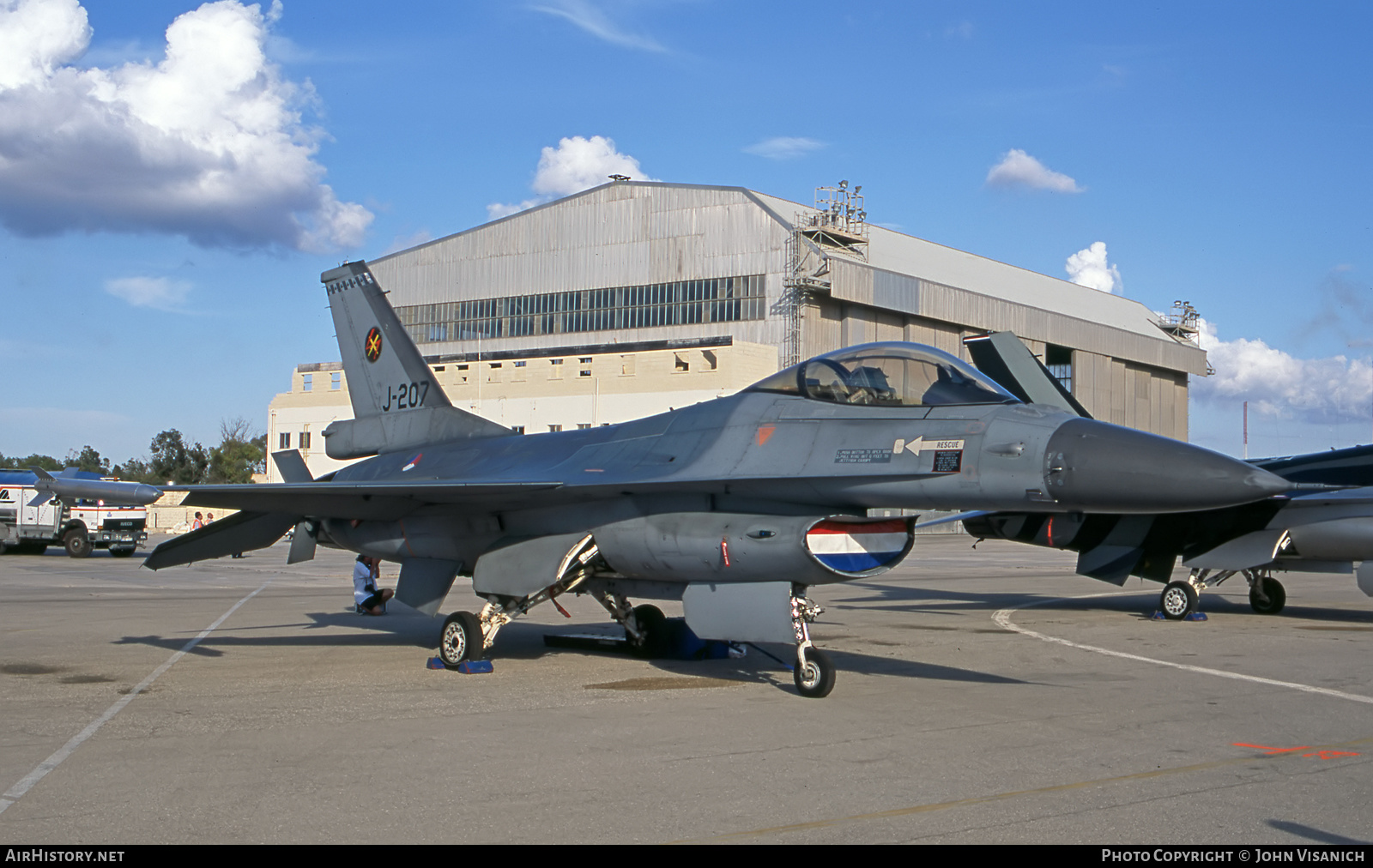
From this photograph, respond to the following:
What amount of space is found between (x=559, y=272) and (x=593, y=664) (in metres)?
47.3

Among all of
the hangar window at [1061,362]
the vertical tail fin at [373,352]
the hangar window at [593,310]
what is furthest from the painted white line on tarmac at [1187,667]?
the hangar window at [1061,362]

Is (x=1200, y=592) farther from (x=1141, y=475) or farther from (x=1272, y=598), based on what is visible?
(x=1141, y=475)

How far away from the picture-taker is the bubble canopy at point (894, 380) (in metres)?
8.98

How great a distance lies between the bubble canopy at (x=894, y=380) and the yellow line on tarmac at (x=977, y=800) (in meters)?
3.16

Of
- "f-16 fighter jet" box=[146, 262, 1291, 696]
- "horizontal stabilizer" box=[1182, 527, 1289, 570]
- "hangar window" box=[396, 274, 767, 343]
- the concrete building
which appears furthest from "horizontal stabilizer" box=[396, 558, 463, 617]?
"hangar window" box=[396, 274, 767, 343]

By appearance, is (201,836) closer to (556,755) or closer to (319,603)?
(556,755)

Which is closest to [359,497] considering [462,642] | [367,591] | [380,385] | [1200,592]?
[462,642]

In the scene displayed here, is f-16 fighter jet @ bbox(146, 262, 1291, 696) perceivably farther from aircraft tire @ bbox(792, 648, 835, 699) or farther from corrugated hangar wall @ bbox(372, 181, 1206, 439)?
corrugated hangar wall @ bbox(372, 181, 1206, 439)

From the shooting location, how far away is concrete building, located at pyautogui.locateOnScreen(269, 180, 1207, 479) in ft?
166

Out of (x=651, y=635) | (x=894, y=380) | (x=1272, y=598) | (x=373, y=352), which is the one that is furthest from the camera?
(x=1272, y=598)

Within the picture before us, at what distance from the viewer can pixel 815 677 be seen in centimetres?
902

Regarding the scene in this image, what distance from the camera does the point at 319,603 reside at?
18938 mm

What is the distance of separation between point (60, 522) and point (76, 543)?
0.77 metres

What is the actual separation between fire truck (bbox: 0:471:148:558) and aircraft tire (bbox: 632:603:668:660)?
26.2m
